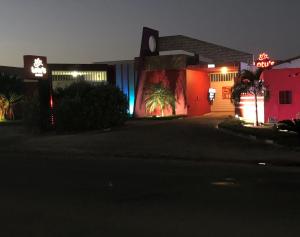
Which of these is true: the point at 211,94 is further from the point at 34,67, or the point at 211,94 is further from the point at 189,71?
the point at 34,67

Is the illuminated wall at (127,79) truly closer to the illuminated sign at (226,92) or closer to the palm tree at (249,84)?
the illuminated sign at (226,92)

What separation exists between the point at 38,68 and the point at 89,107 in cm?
440

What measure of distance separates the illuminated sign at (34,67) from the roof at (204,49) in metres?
12.0

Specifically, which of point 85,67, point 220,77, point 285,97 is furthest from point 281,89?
point 85,67

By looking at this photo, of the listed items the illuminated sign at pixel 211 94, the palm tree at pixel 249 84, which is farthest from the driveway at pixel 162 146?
the illuminated sign at pixel 211 94

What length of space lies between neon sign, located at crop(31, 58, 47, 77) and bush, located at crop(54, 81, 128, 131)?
1.87 m

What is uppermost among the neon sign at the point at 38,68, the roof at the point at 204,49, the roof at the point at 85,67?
the roof at the point at 204,49

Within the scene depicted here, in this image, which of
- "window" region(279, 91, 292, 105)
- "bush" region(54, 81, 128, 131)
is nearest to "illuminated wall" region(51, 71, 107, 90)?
"bush" region(54, 81, 128, 131)

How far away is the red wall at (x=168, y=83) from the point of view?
36219mm

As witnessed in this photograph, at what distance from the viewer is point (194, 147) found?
64.3 ft

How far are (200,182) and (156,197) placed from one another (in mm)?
2115

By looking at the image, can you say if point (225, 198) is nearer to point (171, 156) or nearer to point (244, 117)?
point (171, 156)

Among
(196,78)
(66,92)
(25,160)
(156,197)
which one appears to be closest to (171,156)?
(25,160)

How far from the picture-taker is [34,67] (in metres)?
30.7
